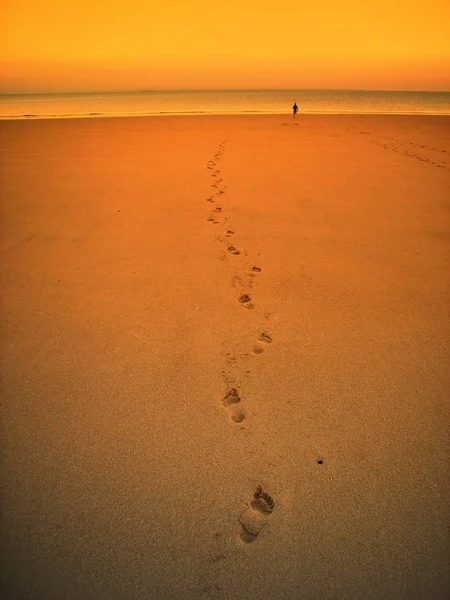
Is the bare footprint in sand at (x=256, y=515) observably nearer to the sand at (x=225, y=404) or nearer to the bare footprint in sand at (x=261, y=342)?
the sand at (x=225, y=404)

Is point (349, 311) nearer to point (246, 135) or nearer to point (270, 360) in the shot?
point (270, 360)

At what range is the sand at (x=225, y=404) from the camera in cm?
137

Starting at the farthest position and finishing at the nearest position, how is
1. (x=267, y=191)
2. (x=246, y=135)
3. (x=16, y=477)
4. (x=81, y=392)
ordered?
(x=246, y=135) < (x=267, y=191) < (x=81, y=392) < (x=16, y=477)

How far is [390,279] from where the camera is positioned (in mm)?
3104

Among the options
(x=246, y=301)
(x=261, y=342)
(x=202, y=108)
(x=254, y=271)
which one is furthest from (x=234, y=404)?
(x=202, y=108)

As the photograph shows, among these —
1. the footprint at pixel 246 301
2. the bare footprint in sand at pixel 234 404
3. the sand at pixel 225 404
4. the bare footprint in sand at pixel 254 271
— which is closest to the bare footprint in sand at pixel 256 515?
the sand at pixel 225 404

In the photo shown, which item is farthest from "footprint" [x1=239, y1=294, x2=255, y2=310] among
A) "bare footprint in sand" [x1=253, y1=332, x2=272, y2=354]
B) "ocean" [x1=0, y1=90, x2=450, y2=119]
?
"ocean" [x1=0, y1=90, x2=450, y2=119]

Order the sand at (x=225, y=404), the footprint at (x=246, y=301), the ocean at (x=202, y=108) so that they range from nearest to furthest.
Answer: the sand at (x=225, y=404) < the footprint at (x=246, y=301) < the ocean at (x=202, y=108)

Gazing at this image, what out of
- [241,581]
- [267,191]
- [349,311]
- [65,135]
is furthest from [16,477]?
[65,135]

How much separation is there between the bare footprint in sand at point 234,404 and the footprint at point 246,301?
0.87 m

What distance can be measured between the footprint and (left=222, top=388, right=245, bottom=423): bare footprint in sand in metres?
0.87

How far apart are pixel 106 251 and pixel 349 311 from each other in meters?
2.57

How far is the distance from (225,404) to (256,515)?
1.99 feet

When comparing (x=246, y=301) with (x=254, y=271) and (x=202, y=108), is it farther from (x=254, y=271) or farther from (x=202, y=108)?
(x=202, y=108)
